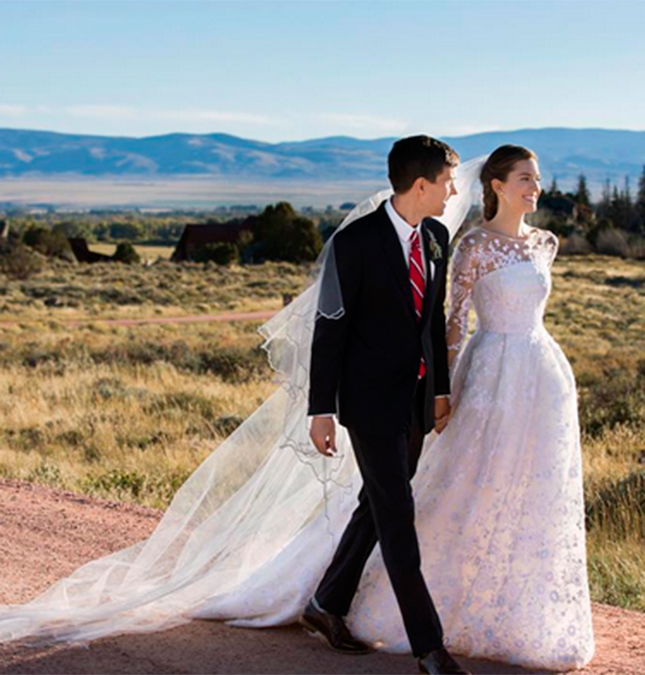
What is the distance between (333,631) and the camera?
4777mm

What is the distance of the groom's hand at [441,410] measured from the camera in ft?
15.1

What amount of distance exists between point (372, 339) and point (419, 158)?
2.24ft

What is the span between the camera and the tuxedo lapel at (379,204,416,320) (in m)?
4.33

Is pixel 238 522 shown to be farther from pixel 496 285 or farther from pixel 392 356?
pixel 496 285

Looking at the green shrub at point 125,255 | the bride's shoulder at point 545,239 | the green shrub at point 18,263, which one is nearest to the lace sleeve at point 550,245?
the bride's shoulder at point 545,239

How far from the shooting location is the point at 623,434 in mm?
12375

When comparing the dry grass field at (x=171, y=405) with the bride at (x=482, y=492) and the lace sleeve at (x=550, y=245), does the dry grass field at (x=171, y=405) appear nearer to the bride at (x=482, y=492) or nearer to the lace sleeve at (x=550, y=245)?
the bride at (x=482, y=492)

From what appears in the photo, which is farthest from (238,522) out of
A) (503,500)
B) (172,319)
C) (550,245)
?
(172,319)

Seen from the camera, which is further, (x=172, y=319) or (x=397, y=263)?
(x=172, y=319)

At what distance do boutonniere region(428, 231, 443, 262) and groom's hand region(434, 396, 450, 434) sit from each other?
1.81 ft

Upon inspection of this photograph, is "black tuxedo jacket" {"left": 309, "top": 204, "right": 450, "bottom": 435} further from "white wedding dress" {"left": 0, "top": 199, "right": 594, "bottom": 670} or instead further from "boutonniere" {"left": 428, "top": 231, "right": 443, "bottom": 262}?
Answer: "white wedding dress" {"left": 0, "top": 199, "right": 594, "bottom": 670}

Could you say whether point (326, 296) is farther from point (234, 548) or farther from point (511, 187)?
point (234, 548)

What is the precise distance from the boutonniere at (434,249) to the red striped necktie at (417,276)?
0.17 feet

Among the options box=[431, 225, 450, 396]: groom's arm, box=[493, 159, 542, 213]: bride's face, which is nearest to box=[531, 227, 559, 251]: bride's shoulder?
box=[493, 159, 542, 213]: bride's face
